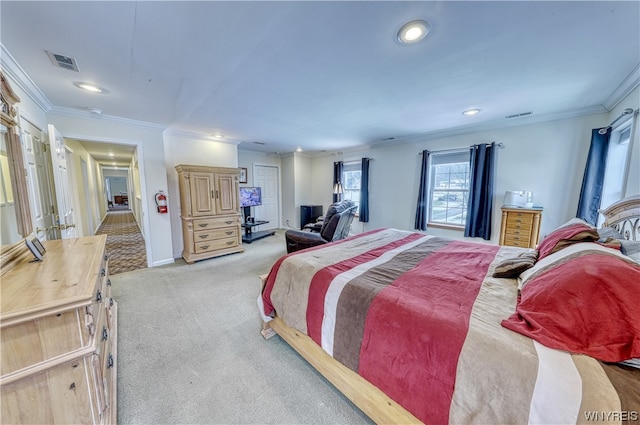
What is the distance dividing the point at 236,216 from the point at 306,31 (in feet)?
11.8

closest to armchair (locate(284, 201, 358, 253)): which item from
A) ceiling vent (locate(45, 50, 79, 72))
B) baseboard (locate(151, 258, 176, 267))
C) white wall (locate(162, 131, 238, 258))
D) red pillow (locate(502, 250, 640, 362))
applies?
baseboard (locate(151, 258, 176, 267))

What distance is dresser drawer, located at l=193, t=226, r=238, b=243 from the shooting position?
393 cm

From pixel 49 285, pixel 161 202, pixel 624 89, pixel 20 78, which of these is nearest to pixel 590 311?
pixel 49 285

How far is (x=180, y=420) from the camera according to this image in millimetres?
1299

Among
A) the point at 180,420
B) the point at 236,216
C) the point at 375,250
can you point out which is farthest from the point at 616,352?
the point at 236,216

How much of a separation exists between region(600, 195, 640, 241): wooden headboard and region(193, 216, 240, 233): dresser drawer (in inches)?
193

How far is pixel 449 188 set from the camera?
170 inches

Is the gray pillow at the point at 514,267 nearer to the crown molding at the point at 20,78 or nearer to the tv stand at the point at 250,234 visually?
the crown molding at the point at 20,78

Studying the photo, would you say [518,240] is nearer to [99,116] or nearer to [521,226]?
[521,226]

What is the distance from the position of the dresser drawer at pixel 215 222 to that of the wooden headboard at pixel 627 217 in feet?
16.1

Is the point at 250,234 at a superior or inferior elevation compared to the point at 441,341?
inferior

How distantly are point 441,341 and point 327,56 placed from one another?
6.66ft

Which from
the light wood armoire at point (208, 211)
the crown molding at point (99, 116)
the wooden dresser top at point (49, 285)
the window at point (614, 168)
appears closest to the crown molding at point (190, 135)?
the crown molding at point (99, 116)

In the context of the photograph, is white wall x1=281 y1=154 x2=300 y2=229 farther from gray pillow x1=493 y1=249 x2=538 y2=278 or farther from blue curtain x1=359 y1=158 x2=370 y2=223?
gray pillow x1=493 y1=249 x2=538 y2=278
